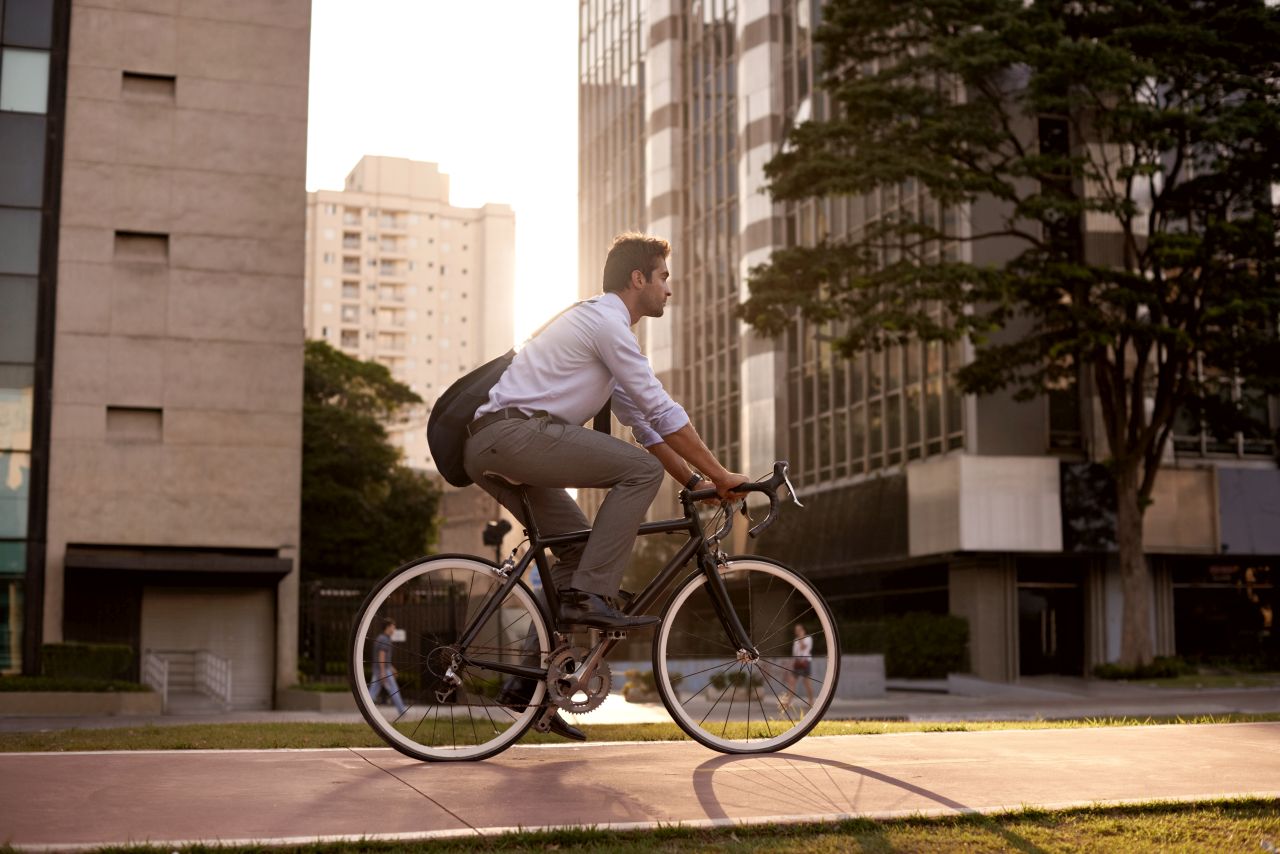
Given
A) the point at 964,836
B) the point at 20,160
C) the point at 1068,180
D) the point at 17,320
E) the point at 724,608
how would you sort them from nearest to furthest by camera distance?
the point at 964,836 → the point at 724,608 → the point at 1068,180 → the point at 17,320 → the point at 20,160

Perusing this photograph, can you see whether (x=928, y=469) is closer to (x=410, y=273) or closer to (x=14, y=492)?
(x=14, y=492)

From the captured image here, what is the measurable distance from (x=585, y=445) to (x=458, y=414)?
510mm

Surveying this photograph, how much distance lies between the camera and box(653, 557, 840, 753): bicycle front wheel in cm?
573

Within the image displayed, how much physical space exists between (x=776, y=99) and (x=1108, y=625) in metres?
24.4

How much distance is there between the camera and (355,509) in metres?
55.4

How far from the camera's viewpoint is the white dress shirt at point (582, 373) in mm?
5473

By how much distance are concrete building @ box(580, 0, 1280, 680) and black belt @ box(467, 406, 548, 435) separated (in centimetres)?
2456

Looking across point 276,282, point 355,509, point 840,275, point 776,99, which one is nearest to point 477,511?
point 355,509

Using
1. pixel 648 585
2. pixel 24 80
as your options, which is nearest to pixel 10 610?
pixel 24 80

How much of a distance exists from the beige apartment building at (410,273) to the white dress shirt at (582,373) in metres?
129

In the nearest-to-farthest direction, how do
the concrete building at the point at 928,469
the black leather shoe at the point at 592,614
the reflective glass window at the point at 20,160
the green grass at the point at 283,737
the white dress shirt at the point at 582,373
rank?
the black leather shoe at the point at 592,614
the white dress shirt at the point at 582,373
the green grass at the point at 283,737
the reflective glass window at the point at 20,160
the concrete building at the point at 928,469

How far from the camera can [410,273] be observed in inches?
5541

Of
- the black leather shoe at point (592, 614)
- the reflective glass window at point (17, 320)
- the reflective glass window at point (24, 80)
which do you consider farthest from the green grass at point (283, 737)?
the reflective glass window at point (24, 80)

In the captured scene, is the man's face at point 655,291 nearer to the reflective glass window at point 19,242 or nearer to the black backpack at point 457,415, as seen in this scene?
the black backpack at point 457,415
